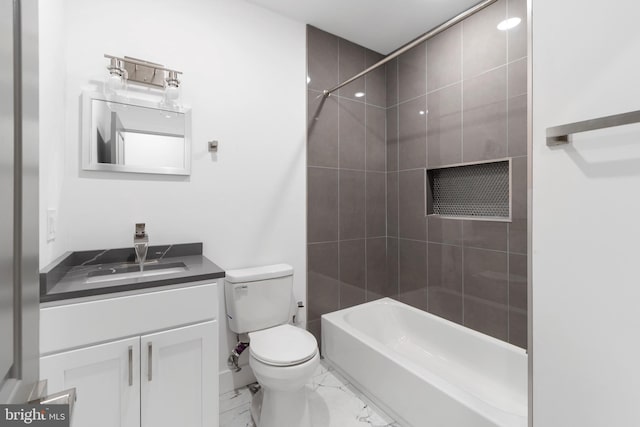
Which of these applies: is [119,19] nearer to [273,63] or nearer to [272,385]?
[273,63]

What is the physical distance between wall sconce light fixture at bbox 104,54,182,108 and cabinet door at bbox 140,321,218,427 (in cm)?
130

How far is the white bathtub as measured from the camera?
138cm

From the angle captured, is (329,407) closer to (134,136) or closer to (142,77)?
(134,136)

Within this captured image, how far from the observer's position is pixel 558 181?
90cm

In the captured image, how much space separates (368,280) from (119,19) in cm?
250

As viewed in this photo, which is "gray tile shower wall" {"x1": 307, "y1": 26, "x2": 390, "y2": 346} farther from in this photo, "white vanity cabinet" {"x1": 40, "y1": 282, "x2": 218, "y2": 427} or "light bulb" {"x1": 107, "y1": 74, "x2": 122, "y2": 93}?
"light bulb" {"x1": 107, "y1": 74, "x2": 122, "y2": 93}

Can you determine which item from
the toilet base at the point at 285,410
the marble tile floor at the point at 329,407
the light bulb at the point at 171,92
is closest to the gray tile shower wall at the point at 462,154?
the marble tile floor at the point at 329,407

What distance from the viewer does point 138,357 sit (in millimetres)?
1216

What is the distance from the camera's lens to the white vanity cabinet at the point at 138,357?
1100 millimetres

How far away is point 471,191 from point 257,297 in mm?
1701

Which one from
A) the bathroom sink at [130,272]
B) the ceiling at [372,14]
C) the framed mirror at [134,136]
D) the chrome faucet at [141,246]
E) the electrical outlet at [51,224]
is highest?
the ceiling at [372,14]

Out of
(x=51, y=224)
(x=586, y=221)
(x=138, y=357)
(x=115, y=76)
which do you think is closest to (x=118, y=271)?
(x=51, y=224)

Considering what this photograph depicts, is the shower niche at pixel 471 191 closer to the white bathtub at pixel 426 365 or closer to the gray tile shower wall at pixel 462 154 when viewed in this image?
the gray tile shower wall at pixel 462 154

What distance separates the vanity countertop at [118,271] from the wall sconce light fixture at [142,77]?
88 centimetres
